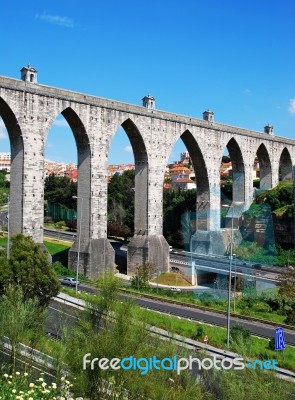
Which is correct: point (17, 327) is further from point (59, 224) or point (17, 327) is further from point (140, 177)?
point (59, 224)

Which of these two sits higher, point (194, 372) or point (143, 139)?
point (143, 139)

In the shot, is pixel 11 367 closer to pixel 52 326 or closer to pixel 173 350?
pixel 173 350

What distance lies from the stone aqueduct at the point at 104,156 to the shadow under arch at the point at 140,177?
0.25ft

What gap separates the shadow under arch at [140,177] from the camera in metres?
36.2

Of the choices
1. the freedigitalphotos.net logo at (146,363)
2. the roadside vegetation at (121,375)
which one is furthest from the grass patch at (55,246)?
the freedigitalphotos.net logo at (146,363)

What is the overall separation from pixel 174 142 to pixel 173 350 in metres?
29.5

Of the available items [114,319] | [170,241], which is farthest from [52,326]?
[170,241]

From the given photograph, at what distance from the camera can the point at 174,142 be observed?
1526 inches

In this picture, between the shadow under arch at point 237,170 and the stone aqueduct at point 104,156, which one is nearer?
the stone aqueduct at point 104,156

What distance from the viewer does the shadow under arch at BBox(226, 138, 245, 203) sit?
4578 centimetres

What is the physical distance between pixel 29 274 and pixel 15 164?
10.6 m

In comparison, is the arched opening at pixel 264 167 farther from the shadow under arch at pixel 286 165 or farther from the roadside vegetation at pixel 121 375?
the roadside vegetation at pixel 121 375

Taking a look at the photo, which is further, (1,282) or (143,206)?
(143,206)

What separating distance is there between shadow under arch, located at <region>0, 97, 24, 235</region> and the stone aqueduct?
→ 62 millimetres
